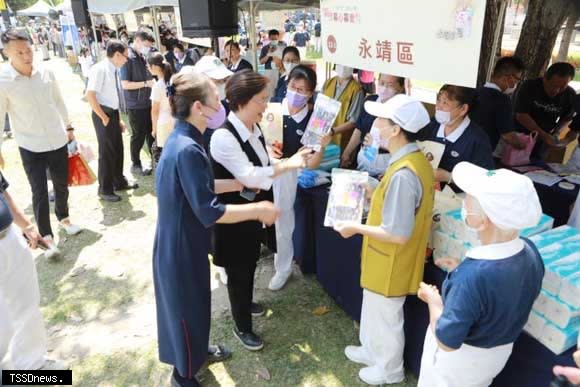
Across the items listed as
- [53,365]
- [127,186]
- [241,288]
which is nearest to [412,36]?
[241,288]

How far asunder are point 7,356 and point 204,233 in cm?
177

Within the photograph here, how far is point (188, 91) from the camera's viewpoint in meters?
1.88

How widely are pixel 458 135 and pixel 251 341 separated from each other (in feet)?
6.27

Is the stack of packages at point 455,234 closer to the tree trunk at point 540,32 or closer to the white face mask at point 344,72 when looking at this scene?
the white face mask at point 344,72

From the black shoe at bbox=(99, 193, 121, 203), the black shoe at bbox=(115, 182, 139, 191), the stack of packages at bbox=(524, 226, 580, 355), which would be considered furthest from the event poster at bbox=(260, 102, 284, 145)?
the black shoe at bbox=(115, 182, 139, 191)

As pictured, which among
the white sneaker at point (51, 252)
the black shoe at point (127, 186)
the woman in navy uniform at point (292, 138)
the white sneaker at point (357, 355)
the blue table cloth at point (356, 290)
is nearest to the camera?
the blue table cloth at point (356, 290)

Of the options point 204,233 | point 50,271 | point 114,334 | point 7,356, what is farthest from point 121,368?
point 50,271

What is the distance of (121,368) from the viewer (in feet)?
8.82

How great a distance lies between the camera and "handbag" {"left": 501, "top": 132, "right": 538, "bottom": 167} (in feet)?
11.3

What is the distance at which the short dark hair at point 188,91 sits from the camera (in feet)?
6.18

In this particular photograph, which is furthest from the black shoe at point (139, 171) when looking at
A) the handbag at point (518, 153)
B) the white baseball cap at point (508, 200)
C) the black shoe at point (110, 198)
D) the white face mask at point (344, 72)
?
the white baseball cap at point (508, 200)

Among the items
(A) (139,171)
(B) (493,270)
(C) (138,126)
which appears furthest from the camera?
(A) (139,171)

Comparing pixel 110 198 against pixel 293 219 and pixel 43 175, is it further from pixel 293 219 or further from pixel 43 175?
pixel 293 219

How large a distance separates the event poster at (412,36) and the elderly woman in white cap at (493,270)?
2.35 ft
